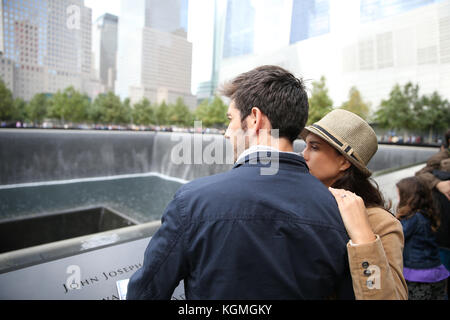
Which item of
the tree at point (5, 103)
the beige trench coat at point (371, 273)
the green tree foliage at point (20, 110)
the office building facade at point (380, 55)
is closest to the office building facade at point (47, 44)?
the green tree foliage at point (20, 110)

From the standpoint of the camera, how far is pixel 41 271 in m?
1.32

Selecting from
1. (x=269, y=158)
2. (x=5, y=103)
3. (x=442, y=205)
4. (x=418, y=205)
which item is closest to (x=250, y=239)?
(x=269, y=158)

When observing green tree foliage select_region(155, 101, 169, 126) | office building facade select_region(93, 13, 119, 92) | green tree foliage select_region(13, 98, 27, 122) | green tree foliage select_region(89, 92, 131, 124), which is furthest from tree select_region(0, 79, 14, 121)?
green tree foliage select_region(155, 101, 169, 126)

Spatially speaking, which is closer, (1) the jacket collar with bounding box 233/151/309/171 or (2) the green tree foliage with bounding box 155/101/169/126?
(1) the jacket collar with bounding box 233/151/309/171

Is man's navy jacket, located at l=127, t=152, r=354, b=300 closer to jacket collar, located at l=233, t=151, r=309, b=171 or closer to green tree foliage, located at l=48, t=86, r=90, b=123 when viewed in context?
jacket collar, located at l=233, t=151, r=309, b=171

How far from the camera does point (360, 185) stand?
3.70ft

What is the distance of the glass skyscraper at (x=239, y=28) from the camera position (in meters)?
4.40

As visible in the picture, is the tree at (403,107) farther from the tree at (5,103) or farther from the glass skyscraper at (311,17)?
the tree at (5,103)

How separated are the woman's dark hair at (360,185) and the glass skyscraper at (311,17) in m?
3.41

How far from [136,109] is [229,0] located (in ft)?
89.6

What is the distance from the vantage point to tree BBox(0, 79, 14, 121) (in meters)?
19.5

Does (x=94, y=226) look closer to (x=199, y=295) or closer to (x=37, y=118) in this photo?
(x=199, y=295)

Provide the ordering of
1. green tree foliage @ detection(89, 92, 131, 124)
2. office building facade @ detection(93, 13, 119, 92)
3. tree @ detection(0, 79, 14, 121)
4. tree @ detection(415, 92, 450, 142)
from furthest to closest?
green tree foliage @ detection(89, 92, 131, 124) → tree @ detection(0, 79, 14, 121) → tree @ detection(415, 92, 450, 142) → office building facade @ detection(93, 13, 119, 92)

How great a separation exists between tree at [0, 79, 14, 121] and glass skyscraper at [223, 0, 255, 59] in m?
20.2
